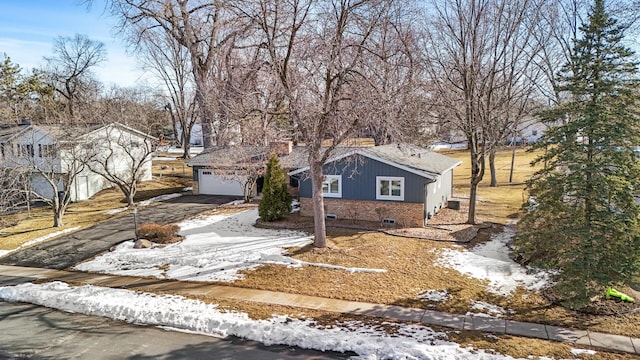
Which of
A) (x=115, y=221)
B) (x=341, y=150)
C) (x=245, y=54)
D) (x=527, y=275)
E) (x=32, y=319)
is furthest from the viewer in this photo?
(x=115, y=221)

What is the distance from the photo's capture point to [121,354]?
342 inches

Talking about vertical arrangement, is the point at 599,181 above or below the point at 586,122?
below

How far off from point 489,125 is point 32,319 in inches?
702

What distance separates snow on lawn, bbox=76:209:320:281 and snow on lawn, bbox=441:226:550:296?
5657 mm

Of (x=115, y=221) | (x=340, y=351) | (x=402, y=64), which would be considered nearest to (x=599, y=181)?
(x=340, y=351)

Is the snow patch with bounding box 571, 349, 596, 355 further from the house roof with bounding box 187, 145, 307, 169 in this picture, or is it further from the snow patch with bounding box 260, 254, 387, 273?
the house roof with bounding box 187, 145, 307, 169

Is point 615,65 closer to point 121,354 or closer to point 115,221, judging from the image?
point 121,354

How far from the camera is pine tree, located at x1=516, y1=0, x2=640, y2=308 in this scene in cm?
969

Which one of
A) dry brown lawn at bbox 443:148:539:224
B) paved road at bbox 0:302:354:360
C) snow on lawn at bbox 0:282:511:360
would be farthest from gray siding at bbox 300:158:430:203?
paved road at bbox 0:302:354:360

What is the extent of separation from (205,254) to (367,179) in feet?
25.8

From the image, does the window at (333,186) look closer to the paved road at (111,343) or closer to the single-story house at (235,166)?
the single-story house at (235,166)

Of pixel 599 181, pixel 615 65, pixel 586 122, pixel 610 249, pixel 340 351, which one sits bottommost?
pixel 340 351

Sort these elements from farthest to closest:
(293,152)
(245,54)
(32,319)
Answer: (293,152), (245,54), (32,319)

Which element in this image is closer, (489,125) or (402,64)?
(402,64)
